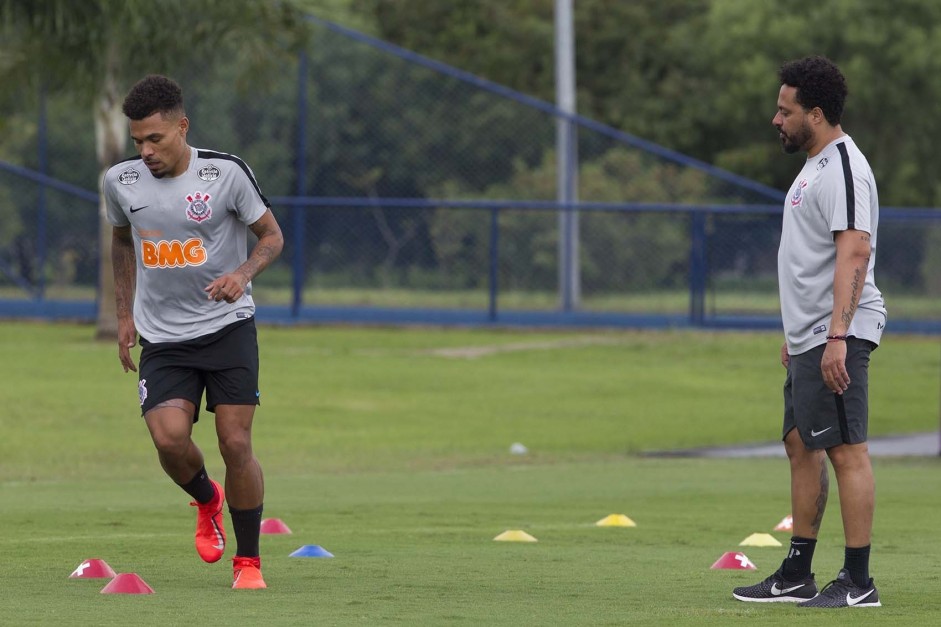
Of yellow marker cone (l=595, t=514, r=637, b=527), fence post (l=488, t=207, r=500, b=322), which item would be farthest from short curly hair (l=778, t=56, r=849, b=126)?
fence post (l=488, t=207, r=500, b=322)

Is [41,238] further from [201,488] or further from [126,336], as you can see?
[201,488]

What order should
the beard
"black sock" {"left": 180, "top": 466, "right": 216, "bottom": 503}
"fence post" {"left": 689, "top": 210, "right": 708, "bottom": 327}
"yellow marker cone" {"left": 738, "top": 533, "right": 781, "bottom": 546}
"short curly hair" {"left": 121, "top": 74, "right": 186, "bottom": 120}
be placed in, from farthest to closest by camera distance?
"fence post" {"left": 689, "top": 210, "right": 708, "bottom": 327} < "yellow marker cone" {"left": 738, "top": 533, "right": 781, "bottom": 546} < "black sock" {"left": 180, "top": 466, "right": 216, "bottom": 503} < "short curly hair" {"left": 121, "top": 74, "right": 186, "bottom": 120} < the beard

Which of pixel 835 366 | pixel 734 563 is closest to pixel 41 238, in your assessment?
pixel 734 563

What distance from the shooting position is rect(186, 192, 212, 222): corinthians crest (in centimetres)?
718

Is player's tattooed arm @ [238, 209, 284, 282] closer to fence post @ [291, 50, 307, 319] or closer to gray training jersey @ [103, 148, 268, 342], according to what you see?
gray training jersey @ [103, 148, 268, 342]

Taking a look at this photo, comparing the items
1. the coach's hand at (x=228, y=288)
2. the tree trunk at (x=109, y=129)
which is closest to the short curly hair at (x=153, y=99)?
the coach's hand at (x=228, y=288)

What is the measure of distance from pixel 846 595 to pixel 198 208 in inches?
114

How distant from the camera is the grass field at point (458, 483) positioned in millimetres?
6793

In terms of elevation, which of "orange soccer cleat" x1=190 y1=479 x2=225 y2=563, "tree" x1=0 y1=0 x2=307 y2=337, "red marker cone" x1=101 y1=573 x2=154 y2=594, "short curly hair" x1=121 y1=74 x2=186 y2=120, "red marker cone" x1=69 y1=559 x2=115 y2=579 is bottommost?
"red marker cone" x1=69 y1=559 x2=115 y2=579

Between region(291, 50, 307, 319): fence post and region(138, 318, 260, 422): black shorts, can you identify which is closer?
region(138, 318, 260, 422): black shorts

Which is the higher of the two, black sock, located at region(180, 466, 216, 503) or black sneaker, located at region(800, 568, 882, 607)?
black sock, located at region(180, 466, 216, 503)

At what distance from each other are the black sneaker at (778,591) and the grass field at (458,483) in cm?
11

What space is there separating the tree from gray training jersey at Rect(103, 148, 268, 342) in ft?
52.2

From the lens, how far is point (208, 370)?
724cm
